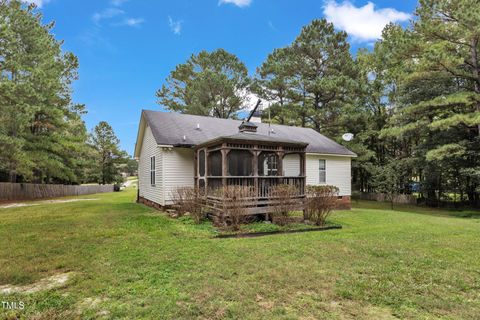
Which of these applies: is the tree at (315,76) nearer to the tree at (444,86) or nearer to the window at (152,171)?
the tree at (444,86)

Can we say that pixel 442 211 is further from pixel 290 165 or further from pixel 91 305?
pixel 91 305

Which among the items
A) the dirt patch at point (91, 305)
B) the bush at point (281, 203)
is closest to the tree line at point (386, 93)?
the bush at point (281, 203)

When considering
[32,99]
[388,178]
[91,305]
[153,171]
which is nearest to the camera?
[91,305]

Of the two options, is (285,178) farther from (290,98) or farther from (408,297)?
(290,98)

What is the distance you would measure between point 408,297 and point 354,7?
19516 millimetres

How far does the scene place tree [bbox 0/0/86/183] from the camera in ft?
47.0

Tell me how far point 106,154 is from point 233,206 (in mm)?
33402

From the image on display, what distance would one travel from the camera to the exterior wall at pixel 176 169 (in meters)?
11.4

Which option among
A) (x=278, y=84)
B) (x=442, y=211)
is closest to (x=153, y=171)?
(x=278, y=84)

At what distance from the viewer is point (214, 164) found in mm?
11055

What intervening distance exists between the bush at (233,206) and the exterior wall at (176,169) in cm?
393

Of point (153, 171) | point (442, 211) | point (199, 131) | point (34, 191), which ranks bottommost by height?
point (442, 211)

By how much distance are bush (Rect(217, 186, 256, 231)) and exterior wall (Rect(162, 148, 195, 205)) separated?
3.93 m

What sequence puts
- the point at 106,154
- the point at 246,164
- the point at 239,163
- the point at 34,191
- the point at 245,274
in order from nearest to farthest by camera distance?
the point at 245,274
the point at 239,163
the point at 246,164
the point at 34,191
the point at 106,154
